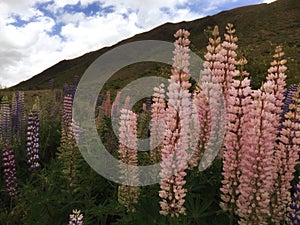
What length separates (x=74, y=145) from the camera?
453 centimetres

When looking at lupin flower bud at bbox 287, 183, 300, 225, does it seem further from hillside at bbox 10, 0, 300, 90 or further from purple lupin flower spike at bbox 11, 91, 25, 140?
hillside at bbox 10, 0, 300, 90

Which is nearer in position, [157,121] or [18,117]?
[157,121]

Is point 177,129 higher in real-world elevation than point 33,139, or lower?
higher

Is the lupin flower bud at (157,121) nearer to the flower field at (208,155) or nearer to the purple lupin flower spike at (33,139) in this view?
the flower field at (208,155)

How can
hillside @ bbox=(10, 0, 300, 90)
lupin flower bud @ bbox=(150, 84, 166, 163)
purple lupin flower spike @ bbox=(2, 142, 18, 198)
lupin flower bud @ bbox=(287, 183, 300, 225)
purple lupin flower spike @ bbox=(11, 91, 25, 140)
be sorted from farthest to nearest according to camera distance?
hillside @ bbox=(10, 0, 300, 90) → purple lupin flower spike @ bbox=(11, 91, 25, 140) → purple lupin flower spike @ bbox=(2, 142, 18, 198) → lupin flower bud @ bbox=(150, 84, 166, 163) → lupin flower bud @ bbox=(287, 183, 300, 225)

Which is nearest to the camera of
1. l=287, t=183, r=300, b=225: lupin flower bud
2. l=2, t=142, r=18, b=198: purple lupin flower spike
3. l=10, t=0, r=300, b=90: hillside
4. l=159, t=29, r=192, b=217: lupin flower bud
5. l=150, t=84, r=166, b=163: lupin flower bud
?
l=159, t=29, r=192, b=217: lupin flower bud

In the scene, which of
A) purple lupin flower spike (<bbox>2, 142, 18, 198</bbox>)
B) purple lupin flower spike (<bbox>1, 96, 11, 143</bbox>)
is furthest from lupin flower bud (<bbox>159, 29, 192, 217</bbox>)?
purple lupin flower spike (<bbox>1, 96, 11, 143</bbox>)

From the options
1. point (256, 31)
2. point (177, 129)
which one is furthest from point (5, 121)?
point (256, 31)

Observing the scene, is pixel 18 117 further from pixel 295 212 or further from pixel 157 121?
pixel 295 212

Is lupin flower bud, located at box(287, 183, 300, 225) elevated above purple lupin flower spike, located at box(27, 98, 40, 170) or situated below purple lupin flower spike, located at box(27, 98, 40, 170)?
below

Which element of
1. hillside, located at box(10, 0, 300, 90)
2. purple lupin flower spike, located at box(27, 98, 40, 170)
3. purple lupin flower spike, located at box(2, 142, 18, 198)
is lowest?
purple lupin flower spike, located at box(2, 142, 18, 198)

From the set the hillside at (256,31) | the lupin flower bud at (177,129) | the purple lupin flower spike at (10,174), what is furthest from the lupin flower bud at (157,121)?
the hillside at (256,31)

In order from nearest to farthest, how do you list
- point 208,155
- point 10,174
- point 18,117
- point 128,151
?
point 208,155 → point 128,151 → point 10,174 → point 18,117

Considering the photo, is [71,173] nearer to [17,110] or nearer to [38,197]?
[38,197]
